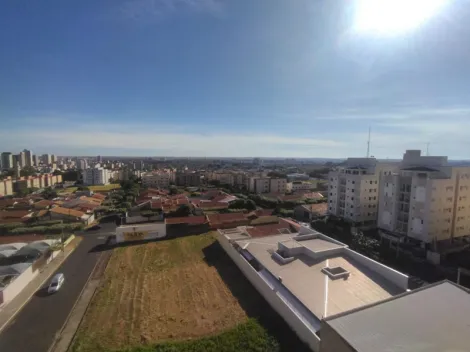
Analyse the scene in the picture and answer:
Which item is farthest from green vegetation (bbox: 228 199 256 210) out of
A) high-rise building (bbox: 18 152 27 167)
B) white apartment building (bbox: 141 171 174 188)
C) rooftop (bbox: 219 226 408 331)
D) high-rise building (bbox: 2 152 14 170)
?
high-rise building (bbox: 18 152 27 167)

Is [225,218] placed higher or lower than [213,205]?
higher

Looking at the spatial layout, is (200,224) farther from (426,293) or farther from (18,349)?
(426,293)

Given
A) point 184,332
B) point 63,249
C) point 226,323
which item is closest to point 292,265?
point 226,323

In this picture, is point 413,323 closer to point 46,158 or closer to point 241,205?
point 241,205

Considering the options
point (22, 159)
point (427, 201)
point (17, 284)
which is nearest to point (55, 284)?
point (17, 284)

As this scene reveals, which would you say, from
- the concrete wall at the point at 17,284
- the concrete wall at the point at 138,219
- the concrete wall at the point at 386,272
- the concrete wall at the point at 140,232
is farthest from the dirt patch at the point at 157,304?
the concrete wall at the point at 138,219

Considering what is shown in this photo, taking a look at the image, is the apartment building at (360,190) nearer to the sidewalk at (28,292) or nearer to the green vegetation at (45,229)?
the sidewalk at (28,292)

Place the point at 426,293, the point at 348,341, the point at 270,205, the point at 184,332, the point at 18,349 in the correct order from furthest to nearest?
the point at 270,205
the point at 184,332
the point at 18,349
the point at 426,293
the point at 348,341

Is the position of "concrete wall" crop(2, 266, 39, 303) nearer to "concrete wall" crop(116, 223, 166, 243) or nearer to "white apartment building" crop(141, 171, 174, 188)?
"concrete wall" crop(116, 223, 166, 243)
